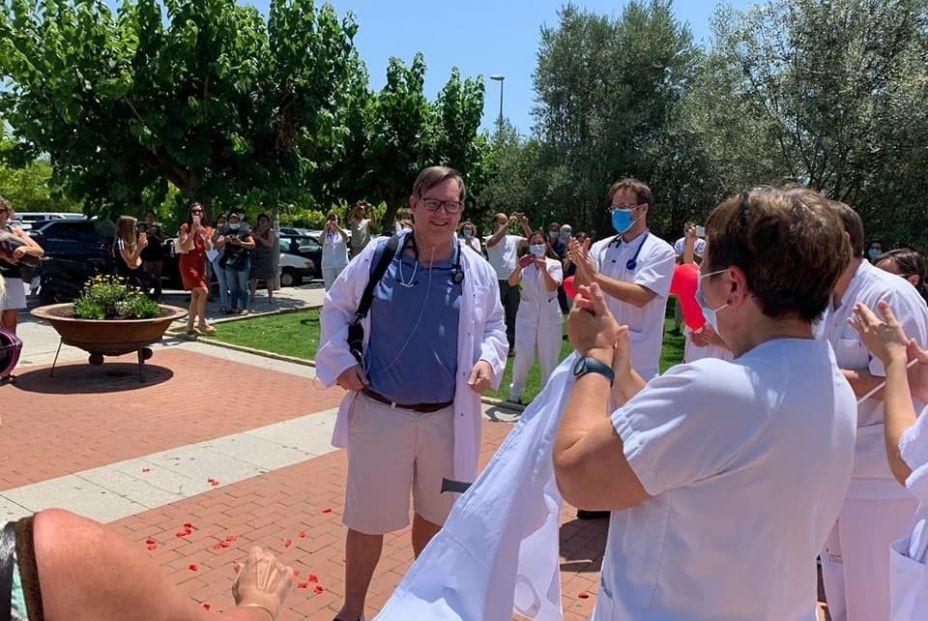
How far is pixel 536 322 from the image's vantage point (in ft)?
26.1

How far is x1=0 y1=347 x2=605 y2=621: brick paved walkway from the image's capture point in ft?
13.5

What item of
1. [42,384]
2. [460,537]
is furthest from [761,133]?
[460,537]

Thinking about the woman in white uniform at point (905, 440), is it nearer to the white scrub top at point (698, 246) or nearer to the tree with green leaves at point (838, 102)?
the white scrub top at point (698, 246)

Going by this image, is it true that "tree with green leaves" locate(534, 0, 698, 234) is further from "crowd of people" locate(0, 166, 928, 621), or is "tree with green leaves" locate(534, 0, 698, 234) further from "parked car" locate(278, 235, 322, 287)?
"crowd of people" locate(0, 166, 928, 621)

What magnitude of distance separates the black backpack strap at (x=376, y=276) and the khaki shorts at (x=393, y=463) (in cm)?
41

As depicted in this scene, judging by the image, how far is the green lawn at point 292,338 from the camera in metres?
10.4

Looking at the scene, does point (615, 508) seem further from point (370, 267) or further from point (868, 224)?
point (868, 224)

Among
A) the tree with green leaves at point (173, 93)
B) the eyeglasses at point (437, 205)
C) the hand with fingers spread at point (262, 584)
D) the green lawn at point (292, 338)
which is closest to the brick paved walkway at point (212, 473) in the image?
the hand with fingers spread at point (262, 584)

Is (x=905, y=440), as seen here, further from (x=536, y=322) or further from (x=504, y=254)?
(x=504, y=254)

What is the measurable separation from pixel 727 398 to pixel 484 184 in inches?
1141

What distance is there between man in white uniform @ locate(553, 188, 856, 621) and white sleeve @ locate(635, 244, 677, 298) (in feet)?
9.24

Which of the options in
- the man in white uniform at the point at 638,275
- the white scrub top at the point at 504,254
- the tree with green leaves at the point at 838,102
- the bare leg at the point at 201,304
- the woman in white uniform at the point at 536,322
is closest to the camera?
the man in white uniform at the point at 638,275

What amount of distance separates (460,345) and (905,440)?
190cm

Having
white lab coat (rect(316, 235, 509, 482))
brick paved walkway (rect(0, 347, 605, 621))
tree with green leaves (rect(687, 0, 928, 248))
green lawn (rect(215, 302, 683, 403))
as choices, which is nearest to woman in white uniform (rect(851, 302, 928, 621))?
white lab coat (rect(316, 235, 509, 482))
